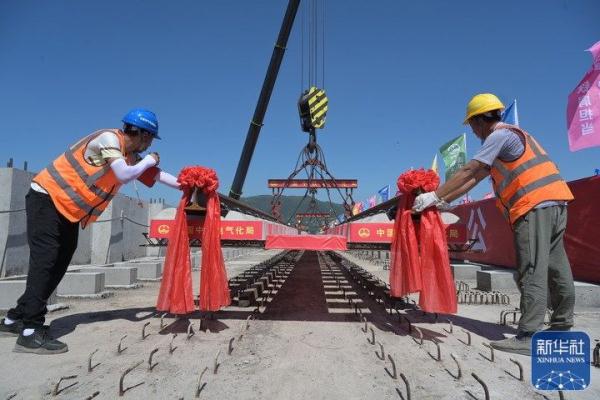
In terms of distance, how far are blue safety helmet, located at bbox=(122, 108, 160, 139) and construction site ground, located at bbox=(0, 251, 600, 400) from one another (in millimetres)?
1858

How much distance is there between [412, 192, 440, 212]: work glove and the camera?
132 inches

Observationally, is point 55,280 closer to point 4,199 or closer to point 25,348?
point 25,348

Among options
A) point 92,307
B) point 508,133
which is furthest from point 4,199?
point 508,133

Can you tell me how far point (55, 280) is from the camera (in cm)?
347

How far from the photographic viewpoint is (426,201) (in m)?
3.35

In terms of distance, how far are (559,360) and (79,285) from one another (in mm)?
5926

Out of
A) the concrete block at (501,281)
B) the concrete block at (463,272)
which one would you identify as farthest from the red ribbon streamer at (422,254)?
the concrete block at (463,272)

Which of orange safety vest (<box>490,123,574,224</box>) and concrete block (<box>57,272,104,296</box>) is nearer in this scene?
orange safety vest (<box>490,123,574,224</box>)

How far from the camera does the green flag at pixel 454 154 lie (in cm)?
1373

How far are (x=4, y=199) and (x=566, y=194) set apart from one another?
28.9ft

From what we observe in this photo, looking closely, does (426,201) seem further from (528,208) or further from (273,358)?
(273,358)

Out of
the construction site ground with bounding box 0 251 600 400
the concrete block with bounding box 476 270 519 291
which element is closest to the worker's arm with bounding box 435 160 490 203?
the construction site ground with bounding box 0 251 600 400

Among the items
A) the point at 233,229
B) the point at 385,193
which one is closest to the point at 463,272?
the point at 233,229

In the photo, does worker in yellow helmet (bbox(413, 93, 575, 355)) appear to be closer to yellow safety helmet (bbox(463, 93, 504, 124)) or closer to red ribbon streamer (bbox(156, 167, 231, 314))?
yellow safety helmet (bbox(463, 93, 504, 124))
